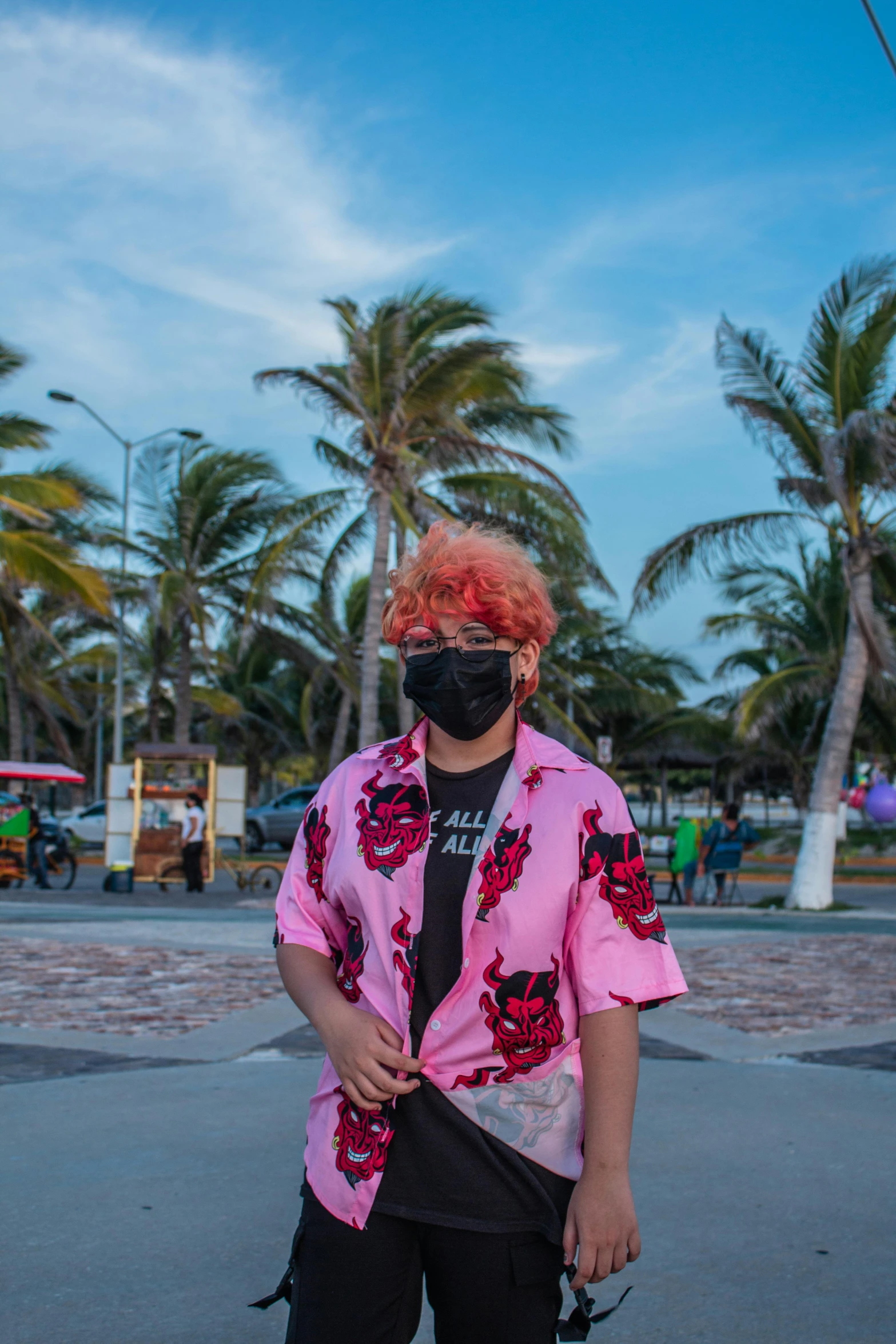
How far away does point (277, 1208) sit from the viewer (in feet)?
13.1

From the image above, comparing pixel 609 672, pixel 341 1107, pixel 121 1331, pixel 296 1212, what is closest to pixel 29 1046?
pixel 296 1212

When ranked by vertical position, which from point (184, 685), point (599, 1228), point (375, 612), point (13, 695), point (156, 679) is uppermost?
point (375, 612)

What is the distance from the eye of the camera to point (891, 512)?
17.2 metres

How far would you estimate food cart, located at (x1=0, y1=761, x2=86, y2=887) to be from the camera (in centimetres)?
1953

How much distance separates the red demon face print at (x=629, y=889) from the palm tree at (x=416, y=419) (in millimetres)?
16015

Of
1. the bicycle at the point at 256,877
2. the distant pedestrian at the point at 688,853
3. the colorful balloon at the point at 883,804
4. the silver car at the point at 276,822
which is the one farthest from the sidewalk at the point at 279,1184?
the silver car at the point at 276,822

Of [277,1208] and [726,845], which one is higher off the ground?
[726,845]

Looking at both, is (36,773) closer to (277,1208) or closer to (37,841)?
(37,841)

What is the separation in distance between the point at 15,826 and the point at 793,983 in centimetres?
1401

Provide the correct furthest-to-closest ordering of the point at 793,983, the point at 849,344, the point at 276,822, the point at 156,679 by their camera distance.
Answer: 1. the point at 276,822
2. the point at 156,679
3. the point at 849,344
4. the point at 793,983

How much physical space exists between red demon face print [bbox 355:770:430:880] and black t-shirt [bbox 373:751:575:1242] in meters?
0.05

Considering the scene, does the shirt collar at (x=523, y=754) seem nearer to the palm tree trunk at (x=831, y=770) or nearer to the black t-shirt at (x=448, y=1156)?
the black t-shirt at (x=448, y=1156)

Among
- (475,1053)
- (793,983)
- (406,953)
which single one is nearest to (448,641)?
(406,953)

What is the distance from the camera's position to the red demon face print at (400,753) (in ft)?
6.89
